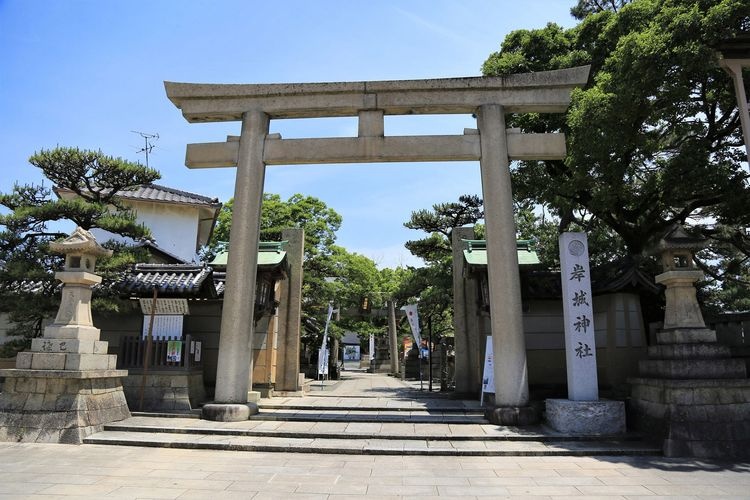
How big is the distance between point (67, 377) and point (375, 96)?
8.96m

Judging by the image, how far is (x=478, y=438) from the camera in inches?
337

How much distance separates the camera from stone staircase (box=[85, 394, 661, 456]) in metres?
7.96

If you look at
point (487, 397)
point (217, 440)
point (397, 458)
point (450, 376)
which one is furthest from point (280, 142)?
point (450, 376)

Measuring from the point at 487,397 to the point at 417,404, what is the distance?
1904 millimetres

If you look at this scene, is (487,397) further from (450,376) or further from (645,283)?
(450,376)

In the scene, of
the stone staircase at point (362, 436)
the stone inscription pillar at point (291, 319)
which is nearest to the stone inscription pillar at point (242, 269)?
the stone staircase at point (362, 436)

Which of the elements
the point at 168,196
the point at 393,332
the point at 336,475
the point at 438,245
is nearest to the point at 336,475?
the point at 336,475

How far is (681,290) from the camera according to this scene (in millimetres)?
8836

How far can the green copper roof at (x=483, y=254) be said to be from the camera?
12.7m

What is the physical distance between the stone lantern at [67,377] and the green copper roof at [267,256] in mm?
3897

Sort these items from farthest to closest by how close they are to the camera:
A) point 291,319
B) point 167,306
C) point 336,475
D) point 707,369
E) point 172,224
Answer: point 172,224 < point 291,319 < point 167,306 < point 707,369 < point 336,475

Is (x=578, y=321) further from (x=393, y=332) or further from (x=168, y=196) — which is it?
(x=393, y=332)

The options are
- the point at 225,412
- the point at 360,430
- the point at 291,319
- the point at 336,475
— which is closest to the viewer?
the point at 336,475

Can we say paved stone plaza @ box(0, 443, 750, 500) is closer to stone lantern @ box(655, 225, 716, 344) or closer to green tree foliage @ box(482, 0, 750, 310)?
stone lantern @ box(655, 225, 716, 344)
